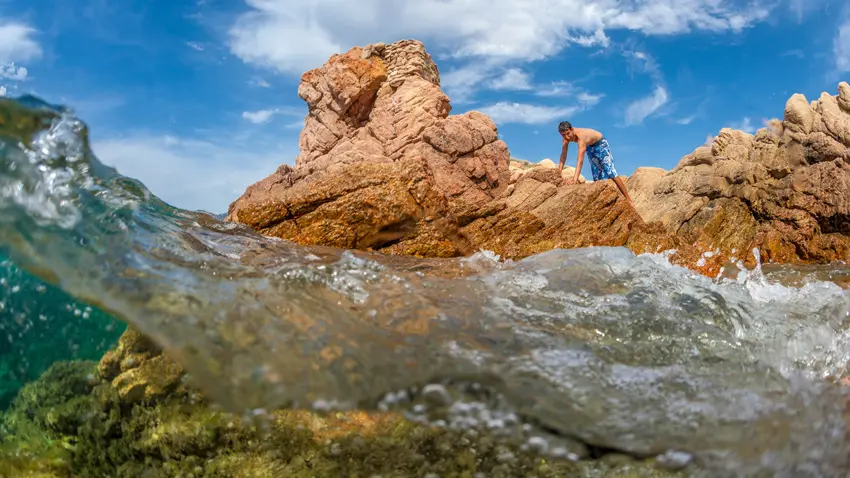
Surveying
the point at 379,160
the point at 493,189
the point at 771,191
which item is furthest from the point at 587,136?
the point at 379,160

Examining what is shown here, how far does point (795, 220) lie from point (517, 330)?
15783mm

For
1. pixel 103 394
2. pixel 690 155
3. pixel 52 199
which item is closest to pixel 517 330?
pixel 103 394

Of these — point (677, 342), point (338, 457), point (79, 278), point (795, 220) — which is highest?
point (795, 220)

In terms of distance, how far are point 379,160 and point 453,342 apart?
744 inches

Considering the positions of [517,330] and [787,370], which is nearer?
[517,330]

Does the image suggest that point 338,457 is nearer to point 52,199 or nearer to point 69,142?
point 52,199

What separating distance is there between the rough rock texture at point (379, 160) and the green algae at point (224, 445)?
3.61m

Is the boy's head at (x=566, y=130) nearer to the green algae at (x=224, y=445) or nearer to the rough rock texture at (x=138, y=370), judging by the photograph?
the green algae at (x=224, y=445)

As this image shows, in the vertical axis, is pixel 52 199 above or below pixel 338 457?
above

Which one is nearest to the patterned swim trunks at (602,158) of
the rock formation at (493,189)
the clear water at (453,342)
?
the rock formation at (493,189)

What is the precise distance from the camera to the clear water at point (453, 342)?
3.62 metres

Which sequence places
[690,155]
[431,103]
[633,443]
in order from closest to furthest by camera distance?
[633,443] < [690,155] < [431,103]

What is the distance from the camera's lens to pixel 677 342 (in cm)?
404

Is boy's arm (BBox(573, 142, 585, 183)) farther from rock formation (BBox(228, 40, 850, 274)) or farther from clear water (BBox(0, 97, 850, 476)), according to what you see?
clear water (BBox(0, 97, 850, 476))
